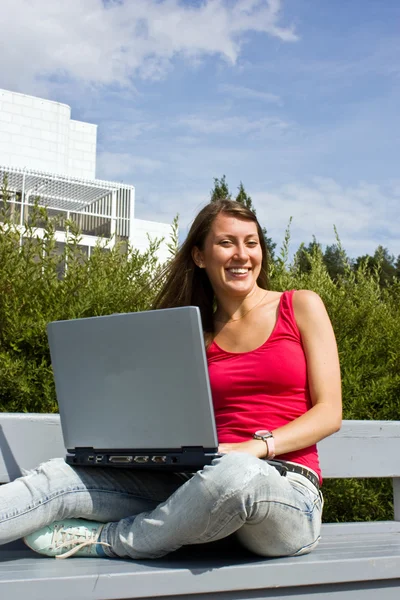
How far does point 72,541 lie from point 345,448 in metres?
1.24

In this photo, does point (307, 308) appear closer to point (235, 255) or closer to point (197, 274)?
point (235, 255)

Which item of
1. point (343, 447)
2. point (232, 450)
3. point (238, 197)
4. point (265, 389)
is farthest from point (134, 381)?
point (238, 197)

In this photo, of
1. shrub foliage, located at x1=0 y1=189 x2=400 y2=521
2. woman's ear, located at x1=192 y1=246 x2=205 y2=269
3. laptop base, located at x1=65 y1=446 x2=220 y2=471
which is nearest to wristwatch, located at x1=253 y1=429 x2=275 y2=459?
laptop base, located at x1=65 y1=446 x2=220 y2=471

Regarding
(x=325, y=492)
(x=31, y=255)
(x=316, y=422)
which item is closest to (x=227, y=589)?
(x=316, y=422)

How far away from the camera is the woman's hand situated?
7.22 feet

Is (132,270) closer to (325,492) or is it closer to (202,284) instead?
(202,284)

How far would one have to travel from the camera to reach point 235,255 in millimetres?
2811

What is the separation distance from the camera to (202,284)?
3.12 metres

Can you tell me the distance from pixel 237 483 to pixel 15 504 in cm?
68

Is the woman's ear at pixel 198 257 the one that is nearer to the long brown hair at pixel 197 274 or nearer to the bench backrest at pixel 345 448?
the long brown hair at pixel 197 274

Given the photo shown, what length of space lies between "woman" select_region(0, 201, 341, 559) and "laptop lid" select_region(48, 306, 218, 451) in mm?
155

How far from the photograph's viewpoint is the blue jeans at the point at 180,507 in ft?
6.47

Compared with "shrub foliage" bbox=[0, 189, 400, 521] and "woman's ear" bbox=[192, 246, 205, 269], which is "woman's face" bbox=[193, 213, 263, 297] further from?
"shrub foliage" bbox=[0, 189, 400, 521]

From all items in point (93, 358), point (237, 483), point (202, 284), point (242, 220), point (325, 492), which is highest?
point (242, 220)
